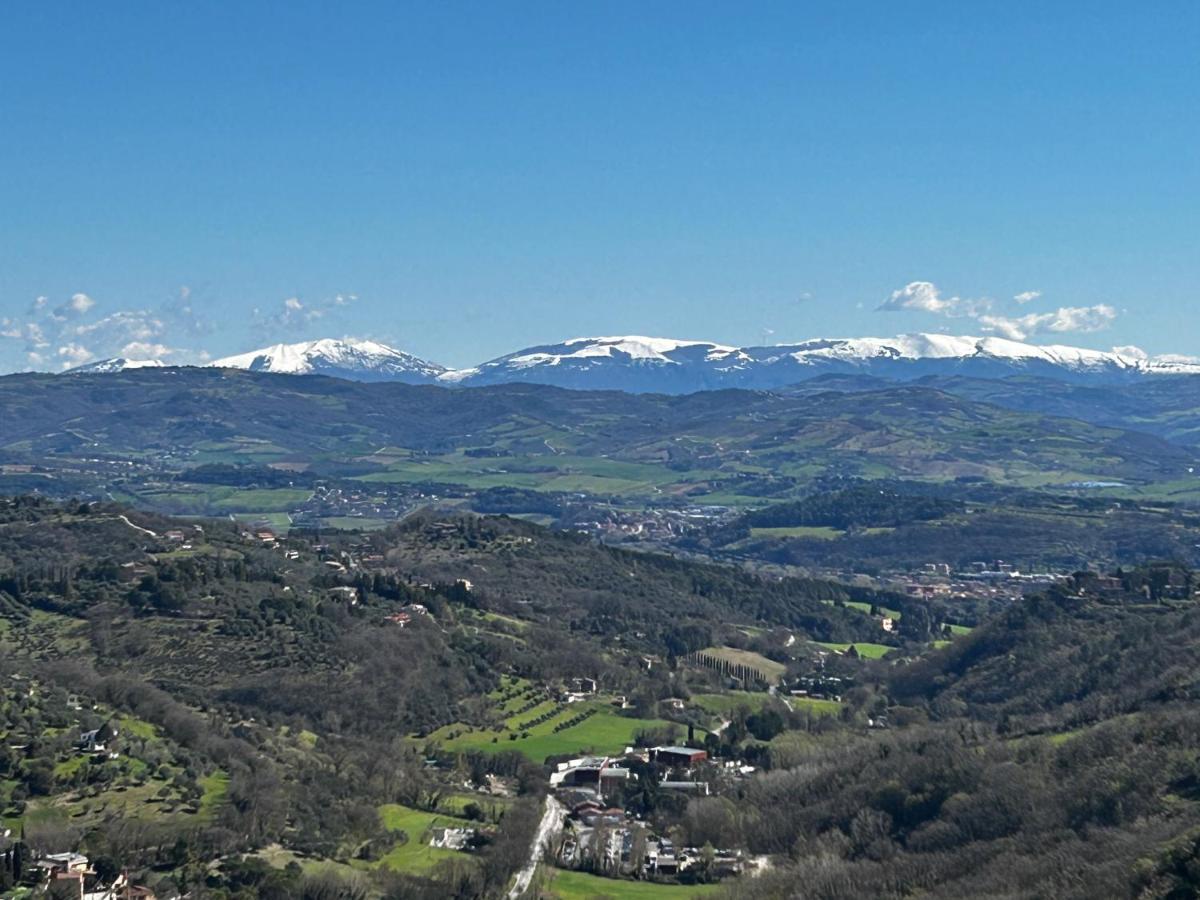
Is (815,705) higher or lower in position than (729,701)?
lower

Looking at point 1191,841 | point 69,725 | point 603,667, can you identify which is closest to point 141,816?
point 69,725

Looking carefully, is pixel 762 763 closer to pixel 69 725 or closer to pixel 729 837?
pixel 729 837

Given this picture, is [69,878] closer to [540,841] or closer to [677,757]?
[540,841]

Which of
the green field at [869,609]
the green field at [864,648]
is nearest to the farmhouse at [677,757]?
the green field at [864,648]

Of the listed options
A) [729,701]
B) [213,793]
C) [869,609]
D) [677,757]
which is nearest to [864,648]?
[869,609]

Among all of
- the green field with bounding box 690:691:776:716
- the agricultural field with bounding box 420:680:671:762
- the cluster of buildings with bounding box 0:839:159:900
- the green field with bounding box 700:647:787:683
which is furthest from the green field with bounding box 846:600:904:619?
the cluster of buildings with bounding box 0:839:159:900

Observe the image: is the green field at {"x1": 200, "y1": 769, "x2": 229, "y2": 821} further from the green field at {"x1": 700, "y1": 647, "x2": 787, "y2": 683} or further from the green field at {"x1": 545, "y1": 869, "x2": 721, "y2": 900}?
the green field at {"x1": 700, "y1": 647, "x2": 787, "y2": 683}
